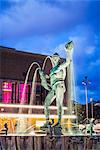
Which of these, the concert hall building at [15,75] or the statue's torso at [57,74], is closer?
the statue's torso at [57,74]

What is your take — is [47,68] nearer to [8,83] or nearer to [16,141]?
[8,83]

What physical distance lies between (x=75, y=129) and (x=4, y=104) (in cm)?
907

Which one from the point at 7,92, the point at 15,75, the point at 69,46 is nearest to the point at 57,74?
the point at 69,46

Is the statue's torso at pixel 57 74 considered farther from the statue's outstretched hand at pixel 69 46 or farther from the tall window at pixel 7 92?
the tall window at pixel 7 92

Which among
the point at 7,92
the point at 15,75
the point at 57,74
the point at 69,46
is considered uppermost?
the point at 15,75

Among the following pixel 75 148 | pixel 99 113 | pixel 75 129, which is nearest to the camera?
pixel 75 148

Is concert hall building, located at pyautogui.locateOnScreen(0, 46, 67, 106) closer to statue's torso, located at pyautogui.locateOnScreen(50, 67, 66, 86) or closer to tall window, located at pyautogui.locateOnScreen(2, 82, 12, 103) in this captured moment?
tall window, located at pyautogui.locateOnScreen(2, 82, 12, 103)

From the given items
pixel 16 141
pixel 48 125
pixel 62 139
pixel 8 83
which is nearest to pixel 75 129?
pixel 48 125

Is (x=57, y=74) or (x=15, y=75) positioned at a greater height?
(x=15, y=75)

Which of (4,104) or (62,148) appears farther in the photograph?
(4,104)

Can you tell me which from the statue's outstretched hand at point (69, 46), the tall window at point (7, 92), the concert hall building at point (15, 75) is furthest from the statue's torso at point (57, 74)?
the tall window at point (7, 92)

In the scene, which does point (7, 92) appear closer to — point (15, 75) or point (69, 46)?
point (15, 75)

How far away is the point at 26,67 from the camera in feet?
54.7

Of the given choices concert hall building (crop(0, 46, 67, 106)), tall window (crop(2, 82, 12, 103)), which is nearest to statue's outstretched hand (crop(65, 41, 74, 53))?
concert hall building (crop(0, 46, 67, 106))
